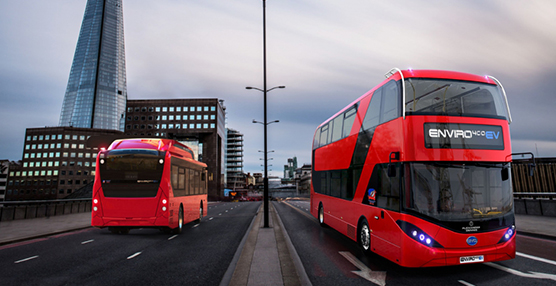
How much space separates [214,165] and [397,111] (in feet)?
315

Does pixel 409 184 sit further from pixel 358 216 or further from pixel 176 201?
pixel 176 201

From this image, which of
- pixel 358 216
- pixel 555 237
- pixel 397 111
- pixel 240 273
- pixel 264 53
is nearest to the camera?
pixel 240 273

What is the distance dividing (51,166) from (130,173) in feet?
470

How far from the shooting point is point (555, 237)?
9562mm

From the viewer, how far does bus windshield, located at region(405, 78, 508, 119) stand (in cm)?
670

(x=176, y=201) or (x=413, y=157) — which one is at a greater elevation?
(x=413, y=157)

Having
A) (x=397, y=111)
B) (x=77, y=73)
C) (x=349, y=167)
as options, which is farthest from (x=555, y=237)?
(x=77, y=73)

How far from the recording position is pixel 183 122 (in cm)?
9900

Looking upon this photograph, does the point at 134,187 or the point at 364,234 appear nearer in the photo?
the point at 364,234

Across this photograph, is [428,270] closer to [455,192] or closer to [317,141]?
[455,192]

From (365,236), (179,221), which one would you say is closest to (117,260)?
(179,221)

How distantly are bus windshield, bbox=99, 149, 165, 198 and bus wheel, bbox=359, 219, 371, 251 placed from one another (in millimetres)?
7037

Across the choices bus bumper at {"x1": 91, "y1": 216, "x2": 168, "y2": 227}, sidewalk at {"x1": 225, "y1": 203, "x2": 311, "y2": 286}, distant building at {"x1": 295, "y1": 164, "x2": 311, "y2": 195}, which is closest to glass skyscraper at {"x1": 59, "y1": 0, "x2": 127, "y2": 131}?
distant building at {"x1": 295, "y1": 164, "x2": 311, "y2": 195}

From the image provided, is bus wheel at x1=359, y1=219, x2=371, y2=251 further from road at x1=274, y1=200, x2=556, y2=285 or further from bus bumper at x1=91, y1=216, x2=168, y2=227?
bus bumper at x1=91, y1=216, x2=168, y2=227
